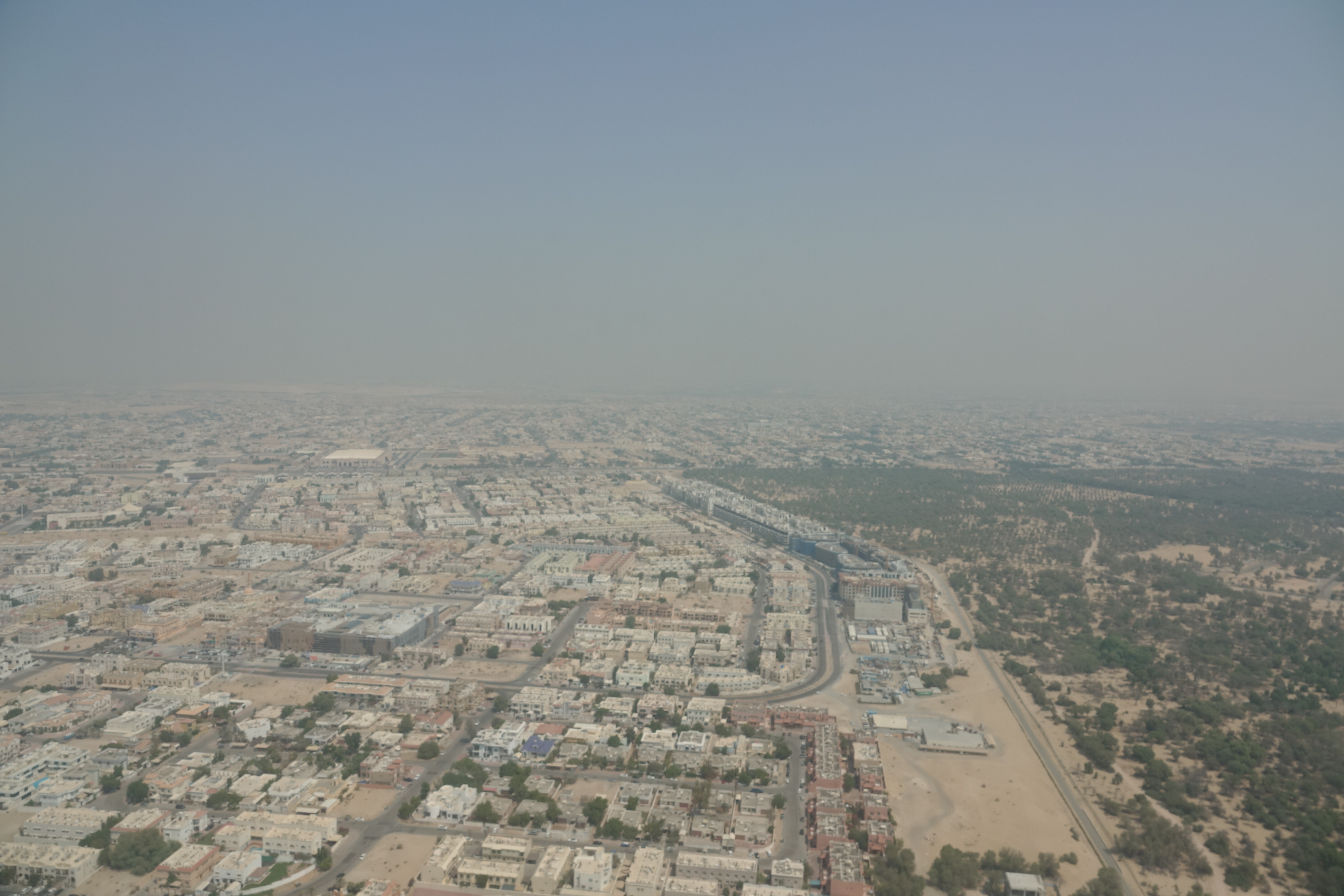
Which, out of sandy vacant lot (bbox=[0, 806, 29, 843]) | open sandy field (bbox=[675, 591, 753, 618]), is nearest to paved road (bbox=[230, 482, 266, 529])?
open sandy field (bbox=[675, 591, 753, 618])

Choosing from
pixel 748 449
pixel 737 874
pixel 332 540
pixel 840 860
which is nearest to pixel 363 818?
pixel 737 874

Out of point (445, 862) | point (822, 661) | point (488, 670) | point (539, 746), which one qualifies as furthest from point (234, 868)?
point (822, 661)

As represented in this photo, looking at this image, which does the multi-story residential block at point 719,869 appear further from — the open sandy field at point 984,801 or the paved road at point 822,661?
the paved road at point 822,661

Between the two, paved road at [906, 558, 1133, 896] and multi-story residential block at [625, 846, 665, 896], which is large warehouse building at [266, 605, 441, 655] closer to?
multi-story residential block at [625, 846, 665, 896]

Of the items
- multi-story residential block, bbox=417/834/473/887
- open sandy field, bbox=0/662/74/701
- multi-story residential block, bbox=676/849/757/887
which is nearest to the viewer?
multi-story residential block, bbox=417/834/473/887

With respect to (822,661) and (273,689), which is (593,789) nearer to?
(822,661)

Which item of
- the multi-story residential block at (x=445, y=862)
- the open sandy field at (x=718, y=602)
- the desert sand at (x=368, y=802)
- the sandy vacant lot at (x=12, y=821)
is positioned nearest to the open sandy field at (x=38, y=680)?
the sandy vacant lot at (x=12, y=821)
